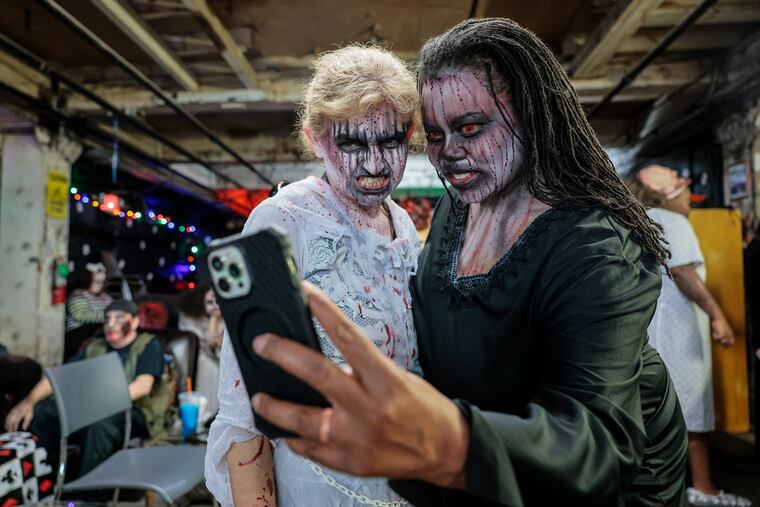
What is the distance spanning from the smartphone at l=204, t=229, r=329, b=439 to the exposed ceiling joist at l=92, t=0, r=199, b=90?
3722mm

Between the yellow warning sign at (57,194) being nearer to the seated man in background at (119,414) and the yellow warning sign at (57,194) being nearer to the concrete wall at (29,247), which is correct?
the concrete wall at (29,247)

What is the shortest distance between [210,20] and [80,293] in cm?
343

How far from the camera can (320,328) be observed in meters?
0.96

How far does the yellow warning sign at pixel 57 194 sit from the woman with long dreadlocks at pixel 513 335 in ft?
17.9

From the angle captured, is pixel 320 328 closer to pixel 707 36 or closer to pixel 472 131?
pixel 472 131

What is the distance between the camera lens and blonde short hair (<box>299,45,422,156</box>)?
3.26ft

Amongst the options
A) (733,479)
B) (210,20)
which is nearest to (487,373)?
(733,479)

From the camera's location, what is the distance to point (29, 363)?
3.69 meters

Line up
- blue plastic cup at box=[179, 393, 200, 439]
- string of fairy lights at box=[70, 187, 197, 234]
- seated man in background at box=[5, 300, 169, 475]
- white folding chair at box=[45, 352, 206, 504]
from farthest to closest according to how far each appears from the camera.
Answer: string of fairy lights at box=[70, 187, 197, 234], blue plastic cup at box=[179, 393, 200, 439], seated man in background at box=[5, 300, 169, 475], white folding chair at box=[45, 352, 206, 504]

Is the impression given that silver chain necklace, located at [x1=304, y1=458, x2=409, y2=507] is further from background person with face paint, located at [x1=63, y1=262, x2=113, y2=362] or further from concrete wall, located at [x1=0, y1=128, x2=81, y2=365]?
concrete wall, located at [x1=0, y1=128, x2=81, y2=365]

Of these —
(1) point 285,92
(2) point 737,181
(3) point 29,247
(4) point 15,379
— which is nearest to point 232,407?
(4) point 15,379

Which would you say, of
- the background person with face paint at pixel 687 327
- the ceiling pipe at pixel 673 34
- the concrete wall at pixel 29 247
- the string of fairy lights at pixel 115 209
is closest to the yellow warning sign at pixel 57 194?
the concrete wall at pixel 29 247

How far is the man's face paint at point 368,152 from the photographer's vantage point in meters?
1.02

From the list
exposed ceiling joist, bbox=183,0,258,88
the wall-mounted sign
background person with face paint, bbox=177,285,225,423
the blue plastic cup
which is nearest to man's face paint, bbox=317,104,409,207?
the blue plastic cup
